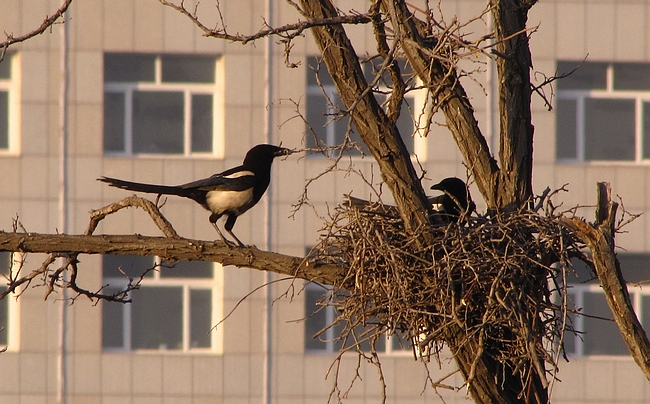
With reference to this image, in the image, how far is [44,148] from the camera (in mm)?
14836

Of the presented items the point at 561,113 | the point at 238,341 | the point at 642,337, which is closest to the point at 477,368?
the point at 642,337

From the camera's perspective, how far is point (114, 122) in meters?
15.5

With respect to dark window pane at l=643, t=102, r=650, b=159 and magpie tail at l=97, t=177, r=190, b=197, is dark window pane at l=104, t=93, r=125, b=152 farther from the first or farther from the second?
magpie tail at l=97, t=177, r=190, b=197

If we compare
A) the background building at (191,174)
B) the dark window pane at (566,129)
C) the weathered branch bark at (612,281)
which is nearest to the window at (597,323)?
the background building at (191,174)

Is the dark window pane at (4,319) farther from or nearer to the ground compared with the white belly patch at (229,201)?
nearer to the ground

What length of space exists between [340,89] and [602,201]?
1.43m

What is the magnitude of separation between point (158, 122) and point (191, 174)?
1268 mm

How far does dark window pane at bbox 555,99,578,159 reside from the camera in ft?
53.2

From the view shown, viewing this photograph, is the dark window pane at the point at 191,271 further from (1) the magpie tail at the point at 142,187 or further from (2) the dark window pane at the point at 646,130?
(1) the magpie tail at the point at 142,187

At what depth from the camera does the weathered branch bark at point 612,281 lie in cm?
441

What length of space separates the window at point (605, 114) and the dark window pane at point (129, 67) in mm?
6238

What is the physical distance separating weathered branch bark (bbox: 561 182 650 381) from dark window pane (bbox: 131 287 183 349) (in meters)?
11.7

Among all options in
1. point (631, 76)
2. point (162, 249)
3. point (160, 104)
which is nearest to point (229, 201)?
point (162, 249)

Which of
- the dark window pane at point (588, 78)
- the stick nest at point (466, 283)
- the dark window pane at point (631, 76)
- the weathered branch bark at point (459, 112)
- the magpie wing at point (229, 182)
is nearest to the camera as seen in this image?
the stick nest at point (466, 283)
